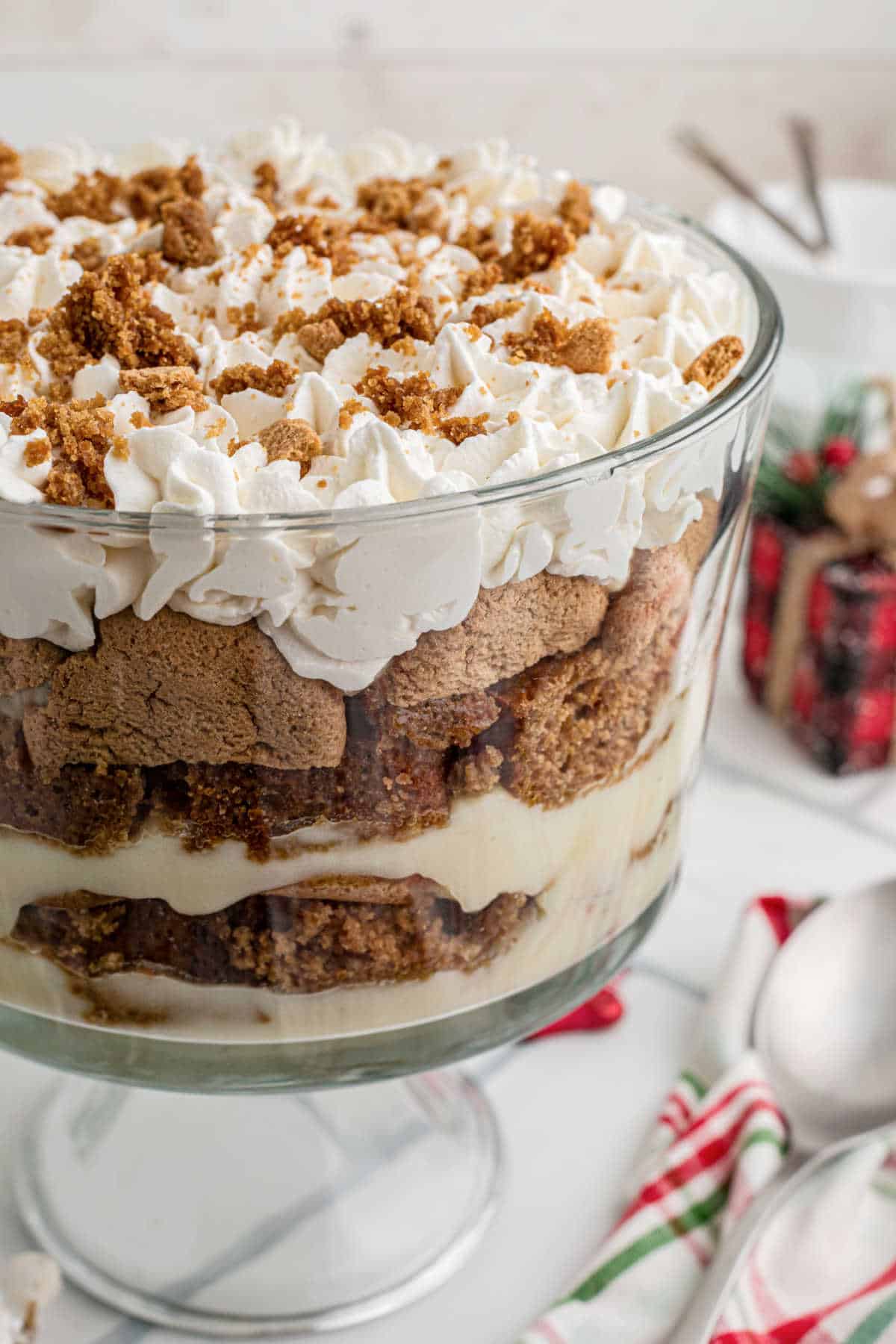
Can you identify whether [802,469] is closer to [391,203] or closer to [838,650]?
[838,650]

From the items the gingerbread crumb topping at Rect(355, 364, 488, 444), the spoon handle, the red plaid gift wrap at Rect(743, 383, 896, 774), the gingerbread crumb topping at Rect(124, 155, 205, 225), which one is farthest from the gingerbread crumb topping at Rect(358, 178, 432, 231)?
the spoon handle

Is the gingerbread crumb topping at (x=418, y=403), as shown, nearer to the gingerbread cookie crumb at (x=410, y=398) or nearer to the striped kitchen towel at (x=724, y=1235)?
the gingerbread cookie crumb at (x=410, y=398)

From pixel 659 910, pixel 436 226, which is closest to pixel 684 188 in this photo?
pixel 436 226

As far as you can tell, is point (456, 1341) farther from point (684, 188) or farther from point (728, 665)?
point (684, 188)

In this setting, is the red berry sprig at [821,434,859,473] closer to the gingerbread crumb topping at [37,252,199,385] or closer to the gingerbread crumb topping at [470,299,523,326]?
the gingerbread crumb topping at [470,299,523,326]

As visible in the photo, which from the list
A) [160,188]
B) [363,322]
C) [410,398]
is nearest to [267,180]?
[160,188]

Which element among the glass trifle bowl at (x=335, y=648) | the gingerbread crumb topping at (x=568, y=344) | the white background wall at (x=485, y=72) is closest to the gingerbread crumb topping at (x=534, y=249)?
the glass trifle bowl at (x=335, y=648)
